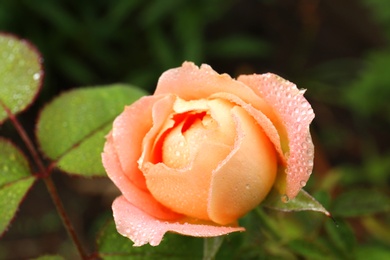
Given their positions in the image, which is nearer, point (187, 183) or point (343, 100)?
point (187, 183)

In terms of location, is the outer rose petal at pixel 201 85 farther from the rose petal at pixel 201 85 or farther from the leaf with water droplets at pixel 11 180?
the leaf with water droplets at pixel 11 180

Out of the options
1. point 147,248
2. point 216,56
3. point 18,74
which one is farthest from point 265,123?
point 216,56

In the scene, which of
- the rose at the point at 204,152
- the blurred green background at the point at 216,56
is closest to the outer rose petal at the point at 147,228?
the rose at the point at 204,152

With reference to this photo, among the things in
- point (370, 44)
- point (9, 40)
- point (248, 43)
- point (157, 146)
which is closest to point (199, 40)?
point (248, 43)

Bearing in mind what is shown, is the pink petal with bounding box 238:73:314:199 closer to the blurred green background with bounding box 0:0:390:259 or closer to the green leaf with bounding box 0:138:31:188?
the green leaf with bounding box 0:138:31:188

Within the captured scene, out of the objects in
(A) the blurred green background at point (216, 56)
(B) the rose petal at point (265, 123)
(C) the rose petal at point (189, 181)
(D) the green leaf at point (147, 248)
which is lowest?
(A) the blurred green background at point (216, 56)

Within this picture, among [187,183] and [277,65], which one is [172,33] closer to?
[277,65]

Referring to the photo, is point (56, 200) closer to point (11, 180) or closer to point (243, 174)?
point (11, 180)
